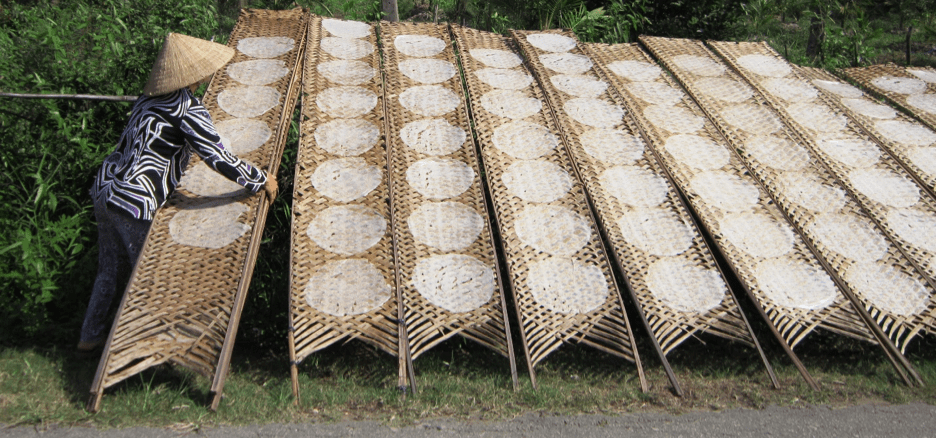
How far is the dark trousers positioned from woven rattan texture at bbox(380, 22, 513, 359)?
3.92 feet

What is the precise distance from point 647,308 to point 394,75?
2.31 m

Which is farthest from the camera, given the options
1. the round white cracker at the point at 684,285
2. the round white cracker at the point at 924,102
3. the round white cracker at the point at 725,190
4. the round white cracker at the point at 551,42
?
the round white cracker at the point at 551,42

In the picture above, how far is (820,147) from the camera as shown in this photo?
4.17m

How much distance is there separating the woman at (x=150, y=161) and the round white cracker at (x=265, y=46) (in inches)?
56.6

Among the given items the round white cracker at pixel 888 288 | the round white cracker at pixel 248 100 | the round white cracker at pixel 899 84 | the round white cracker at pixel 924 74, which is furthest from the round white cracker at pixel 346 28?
the round white cracker at pixel 924 74

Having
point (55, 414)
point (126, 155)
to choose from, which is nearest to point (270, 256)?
point (126, 155)

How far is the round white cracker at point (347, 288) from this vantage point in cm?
303

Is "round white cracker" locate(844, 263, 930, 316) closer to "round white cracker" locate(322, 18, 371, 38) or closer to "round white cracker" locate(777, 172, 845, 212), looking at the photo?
"round white cracker" locate(777, 172, 845, 212)

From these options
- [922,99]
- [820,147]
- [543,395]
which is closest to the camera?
[543,395]

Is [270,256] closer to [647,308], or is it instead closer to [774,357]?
[647,308]

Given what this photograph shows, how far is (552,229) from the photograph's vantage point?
348 centimetres

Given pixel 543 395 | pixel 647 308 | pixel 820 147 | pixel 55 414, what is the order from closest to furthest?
1. pixel 55 414
2. pixel 543 395
3. pixel 647 308
4. pixel 820 147

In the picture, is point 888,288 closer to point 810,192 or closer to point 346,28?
point 810,192

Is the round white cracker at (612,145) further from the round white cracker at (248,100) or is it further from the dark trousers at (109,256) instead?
the dark trousers at (109,256)
